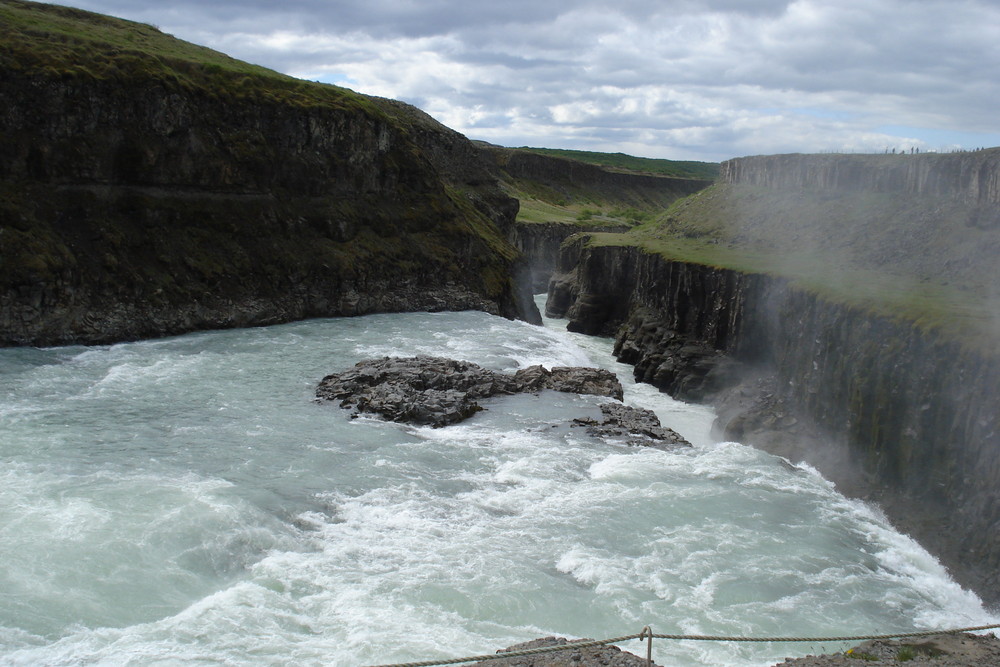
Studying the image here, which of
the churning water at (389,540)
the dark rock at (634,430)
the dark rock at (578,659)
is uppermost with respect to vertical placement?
the dark rock at (578,659)

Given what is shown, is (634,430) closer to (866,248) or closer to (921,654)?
(921,654)

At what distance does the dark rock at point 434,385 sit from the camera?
2739 cm

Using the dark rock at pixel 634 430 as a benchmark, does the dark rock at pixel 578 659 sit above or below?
above

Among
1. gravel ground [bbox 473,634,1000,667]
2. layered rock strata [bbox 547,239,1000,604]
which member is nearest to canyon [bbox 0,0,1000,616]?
layered rock strata [bbox 547,239,1000,604]

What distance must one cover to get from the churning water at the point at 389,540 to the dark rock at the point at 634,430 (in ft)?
2.60

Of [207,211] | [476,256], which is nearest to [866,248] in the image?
[476,256]

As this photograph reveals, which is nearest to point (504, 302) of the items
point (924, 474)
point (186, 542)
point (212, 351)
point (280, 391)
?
point (212, 351)

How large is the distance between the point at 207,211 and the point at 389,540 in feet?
102

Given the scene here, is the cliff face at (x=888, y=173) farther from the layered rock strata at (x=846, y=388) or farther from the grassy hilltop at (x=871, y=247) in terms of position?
the layered rock strata at (x=846, y=388)

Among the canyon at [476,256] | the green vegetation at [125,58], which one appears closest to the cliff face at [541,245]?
the canyon at [476,256]

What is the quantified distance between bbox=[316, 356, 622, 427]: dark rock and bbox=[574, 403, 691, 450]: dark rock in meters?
3.61

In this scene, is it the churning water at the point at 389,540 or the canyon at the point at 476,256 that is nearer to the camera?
the churning water at the point at 389,540

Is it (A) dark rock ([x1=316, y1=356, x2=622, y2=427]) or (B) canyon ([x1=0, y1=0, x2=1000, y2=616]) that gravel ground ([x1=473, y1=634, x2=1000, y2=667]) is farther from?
(A) dark rock ([x1=316, y1=356, x2=622, y2=427])

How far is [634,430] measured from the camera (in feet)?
88.2
